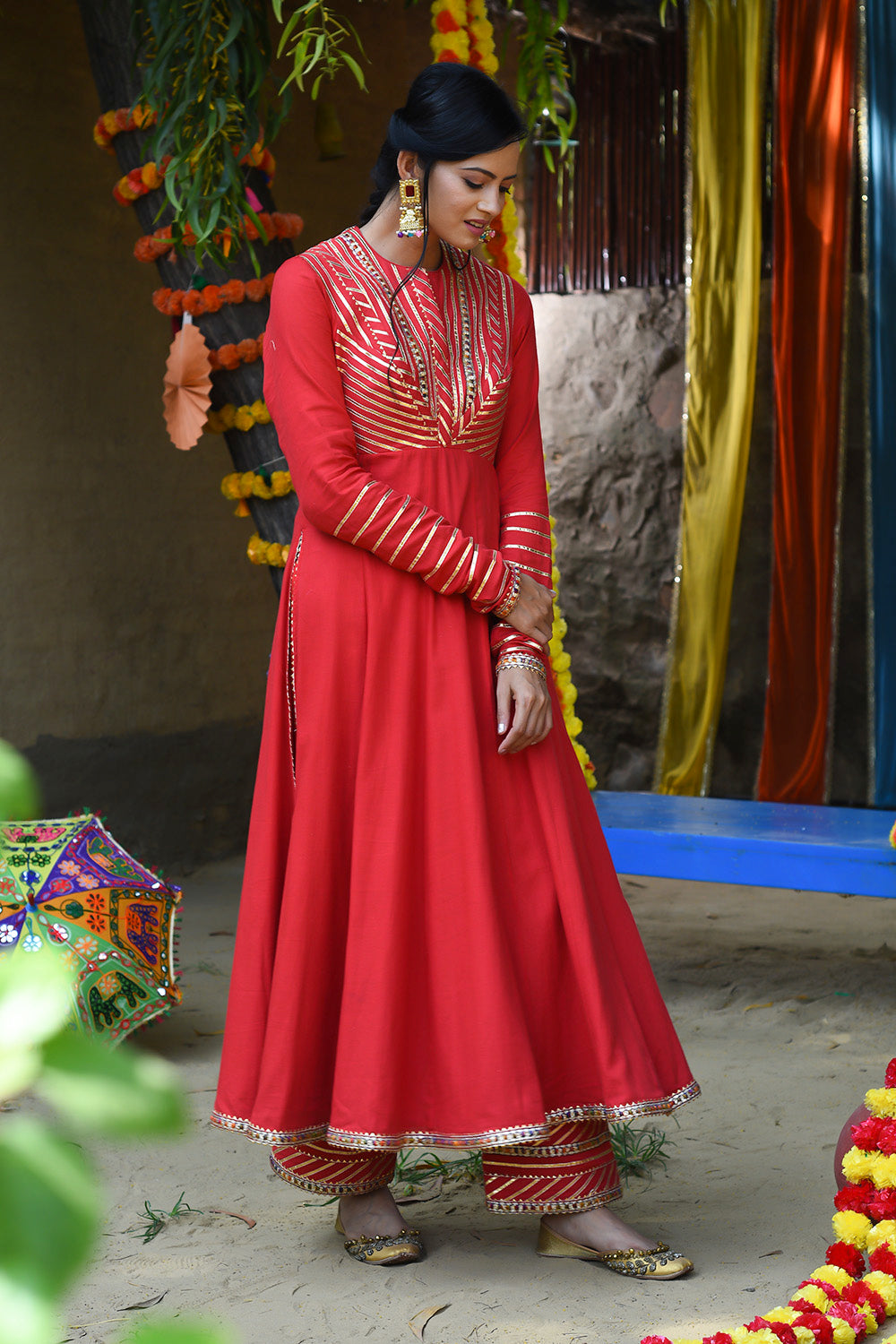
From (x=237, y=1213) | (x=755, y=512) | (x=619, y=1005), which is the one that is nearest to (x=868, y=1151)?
(x=619, y=1005)

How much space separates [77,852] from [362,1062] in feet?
4.52

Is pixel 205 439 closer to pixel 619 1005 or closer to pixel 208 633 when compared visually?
pixel 208 633

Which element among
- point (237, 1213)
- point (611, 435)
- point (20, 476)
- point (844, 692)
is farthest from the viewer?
point (611, 435)

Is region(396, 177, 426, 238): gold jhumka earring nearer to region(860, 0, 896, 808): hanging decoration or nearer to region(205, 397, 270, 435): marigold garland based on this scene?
region(205, 397, 270, 435): marigold garland

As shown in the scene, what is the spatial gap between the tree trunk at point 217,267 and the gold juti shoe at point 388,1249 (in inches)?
73.3

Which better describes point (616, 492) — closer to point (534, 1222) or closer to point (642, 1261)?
point (534, 1222)

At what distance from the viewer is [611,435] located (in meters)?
6.27

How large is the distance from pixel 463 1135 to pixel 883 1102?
0.63 metres

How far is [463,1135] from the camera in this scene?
185cm

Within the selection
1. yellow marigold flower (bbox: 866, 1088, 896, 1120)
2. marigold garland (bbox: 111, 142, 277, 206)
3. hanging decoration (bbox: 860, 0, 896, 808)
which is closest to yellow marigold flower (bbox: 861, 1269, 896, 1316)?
yellow marigold flower (bbox: 866, 1088, 896, 1120)

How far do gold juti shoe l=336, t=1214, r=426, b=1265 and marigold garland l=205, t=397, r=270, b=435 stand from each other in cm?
201

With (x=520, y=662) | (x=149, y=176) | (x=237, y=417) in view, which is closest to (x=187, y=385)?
(x=237, y=417)

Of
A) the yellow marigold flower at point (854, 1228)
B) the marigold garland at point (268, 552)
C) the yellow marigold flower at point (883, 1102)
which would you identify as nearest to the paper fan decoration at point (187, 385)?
the marigold garland at point (268, 552)

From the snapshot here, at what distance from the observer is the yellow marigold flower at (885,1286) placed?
1.78 m
